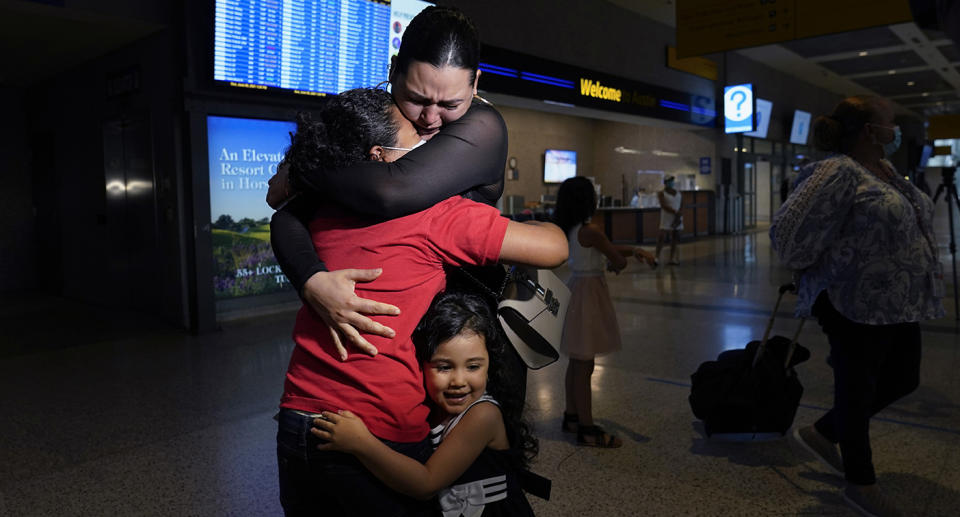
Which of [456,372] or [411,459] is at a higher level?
[456,372]

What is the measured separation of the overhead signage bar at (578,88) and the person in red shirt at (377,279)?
22.5ft

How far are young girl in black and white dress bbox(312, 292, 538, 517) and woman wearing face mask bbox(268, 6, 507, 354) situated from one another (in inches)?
5.9

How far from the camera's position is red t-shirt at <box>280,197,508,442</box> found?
3.26 feet

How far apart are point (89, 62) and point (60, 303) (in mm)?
2822

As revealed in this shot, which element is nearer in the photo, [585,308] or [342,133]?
[342,133]

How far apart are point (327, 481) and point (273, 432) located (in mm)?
2364

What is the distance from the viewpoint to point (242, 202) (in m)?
6.23

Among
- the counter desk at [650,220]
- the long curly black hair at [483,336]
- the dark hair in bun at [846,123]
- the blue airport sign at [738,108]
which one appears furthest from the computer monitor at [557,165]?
the long curly black hair at [483,336]

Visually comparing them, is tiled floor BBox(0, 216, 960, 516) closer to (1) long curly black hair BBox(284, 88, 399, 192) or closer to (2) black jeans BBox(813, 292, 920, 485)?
(2) black jeans BBox(813, 292, 920, 485)

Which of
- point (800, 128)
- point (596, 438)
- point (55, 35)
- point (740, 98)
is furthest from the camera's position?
point (800, 128)

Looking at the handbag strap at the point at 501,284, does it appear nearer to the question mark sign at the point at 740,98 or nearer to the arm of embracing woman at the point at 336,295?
the arm of embracing woman at the point at 336,295

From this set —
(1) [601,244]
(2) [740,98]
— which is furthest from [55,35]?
(2) [740,98]

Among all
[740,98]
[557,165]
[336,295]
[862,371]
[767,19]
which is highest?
[740,98]

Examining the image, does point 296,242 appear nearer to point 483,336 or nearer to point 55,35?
point 483,336
